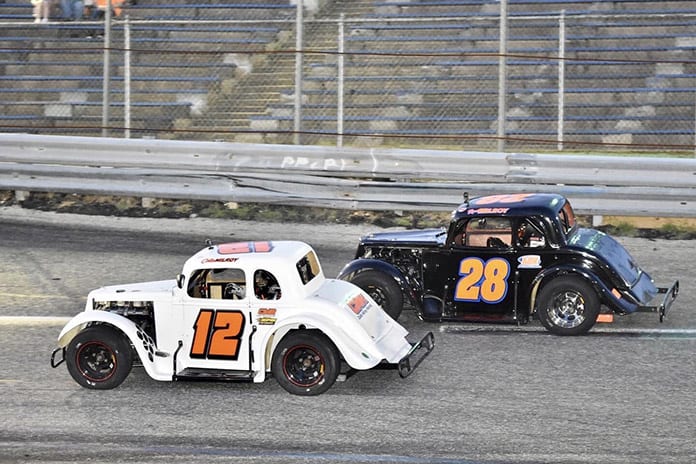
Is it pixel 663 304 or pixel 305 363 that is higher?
pixel 663 304

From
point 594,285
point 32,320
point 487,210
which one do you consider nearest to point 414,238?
point 487,210

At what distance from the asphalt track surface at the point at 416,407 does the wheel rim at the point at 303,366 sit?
0.54ft

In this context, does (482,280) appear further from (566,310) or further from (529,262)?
(566,310)

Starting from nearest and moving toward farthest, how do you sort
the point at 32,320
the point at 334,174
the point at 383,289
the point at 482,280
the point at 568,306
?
1. the point at 568,306
2. the point at 482,280
3. the point at 383,289
4. the point at 32,320
5. the point at 334,174

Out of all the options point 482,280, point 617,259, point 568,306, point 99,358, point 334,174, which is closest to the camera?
point 99,358

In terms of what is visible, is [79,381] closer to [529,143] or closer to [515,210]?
[515,210]

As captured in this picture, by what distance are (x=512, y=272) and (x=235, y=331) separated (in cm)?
308

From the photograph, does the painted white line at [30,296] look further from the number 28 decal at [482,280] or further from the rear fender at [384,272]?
the number 28 decal at [482,280]

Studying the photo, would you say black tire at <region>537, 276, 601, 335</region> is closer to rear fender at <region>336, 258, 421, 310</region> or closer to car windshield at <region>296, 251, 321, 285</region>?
rear fender at <region>336, 258, 421, 310</region>

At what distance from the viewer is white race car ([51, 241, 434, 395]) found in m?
9.57

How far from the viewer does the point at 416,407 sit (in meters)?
9.29

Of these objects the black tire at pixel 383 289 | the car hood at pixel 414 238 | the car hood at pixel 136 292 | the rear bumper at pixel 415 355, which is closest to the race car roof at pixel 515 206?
the car hood at pixel 414 238

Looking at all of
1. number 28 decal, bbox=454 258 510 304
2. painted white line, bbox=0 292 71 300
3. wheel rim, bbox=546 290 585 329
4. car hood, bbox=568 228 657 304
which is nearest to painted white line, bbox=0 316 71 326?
painted white line, bbox=0 292 71 300

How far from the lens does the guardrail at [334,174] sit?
605 inches
